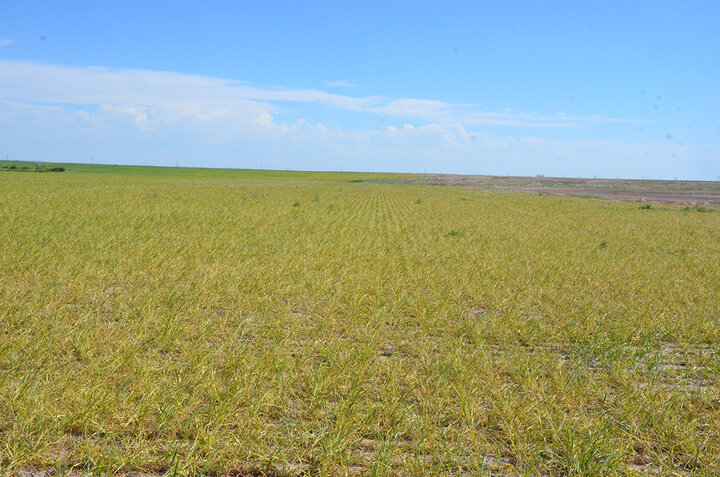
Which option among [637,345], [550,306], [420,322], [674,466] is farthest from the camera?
[550,306]

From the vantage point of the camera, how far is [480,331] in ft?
19.1

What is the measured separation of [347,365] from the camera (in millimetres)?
4629

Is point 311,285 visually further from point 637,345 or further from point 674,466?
A: point 674,466

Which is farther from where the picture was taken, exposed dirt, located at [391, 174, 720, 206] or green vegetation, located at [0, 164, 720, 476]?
exposed dirt, located at [391, 174, 720, 206]

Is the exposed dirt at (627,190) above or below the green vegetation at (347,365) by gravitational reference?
above

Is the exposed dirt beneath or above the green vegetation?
above

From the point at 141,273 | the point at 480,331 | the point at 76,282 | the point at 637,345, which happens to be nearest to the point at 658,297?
the point at 637,345

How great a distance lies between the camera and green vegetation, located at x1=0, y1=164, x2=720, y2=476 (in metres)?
3.21

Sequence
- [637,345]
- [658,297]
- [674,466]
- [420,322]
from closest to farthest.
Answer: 1. [674,466]
2. [637,345]
3. [420,322]
4. [658,297]

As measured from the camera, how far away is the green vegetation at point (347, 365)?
10.5ft

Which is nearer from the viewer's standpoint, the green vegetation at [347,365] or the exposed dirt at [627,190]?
the green vegetation at [347,365]

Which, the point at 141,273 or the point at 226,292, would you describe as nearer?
the point at 226,292

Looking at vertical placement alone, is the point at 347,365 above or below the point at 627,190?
below

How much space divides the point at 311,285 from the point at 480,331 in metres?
3.21
